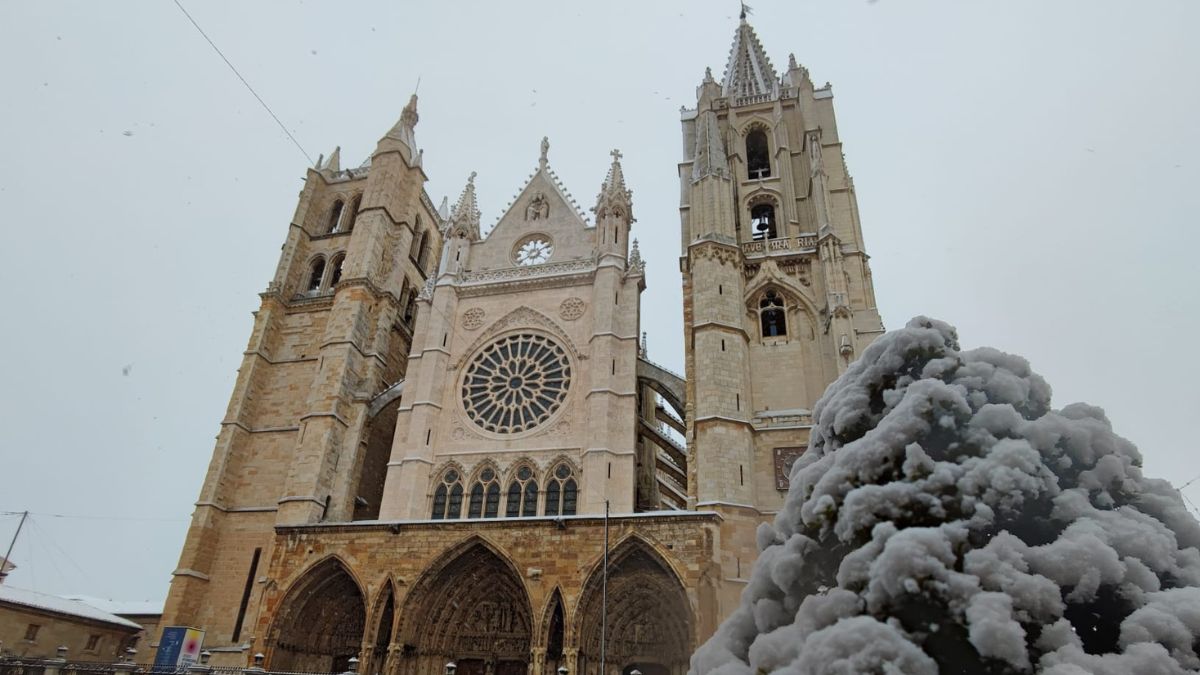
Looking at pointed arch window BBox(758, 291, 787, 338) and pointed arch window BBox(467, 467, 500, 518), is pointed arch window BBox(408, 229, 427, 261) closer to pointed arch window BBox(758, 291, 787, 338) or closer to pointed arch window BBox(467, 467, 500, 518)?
pointed arch window BBox(467, 467, 500, 518)

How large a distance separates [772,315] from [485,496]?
9372 millimetres

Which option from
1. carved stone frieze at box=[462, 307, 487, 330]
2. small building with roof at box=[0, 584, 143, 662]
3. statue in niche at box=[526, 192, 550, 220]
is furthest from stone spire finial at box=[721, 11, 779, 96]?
small building with roof at box=[0, 584, 143, 662]

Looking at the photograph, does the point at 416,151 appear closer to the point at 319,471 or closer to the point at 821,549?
the point at 319,471

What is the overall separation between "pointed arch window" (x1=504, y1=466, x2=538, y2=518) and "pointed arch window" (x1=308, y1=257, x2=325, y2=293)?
13411 millimetres

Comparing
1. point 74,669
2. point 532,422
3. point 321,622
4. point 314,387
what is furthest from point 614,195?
point 74,669

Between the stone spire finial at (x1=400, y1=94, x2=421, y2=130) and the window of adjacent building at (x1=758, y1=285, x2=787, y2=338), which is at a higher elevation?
the stone spire finial at (x1=400, y1=94, x2=421, y2=130)

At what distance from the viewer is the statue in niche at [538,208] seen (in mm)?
23500

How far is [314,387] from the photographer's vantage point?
2125 cm

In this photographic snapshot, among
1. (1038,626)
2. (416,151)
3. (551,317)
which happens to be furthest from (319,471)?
(1038,626)

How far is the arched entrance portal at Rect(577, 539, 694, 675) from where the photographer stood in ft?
48.7

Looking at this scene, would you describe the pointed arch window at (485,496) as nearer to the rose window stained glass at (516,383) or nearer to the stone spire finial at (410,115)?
the rose window stained glass at (516,383)

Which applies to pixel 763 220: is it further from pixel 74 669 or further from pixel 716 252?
pixel 74 669

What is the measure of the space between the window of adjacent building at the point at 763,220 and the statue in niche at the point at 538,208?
22.6ft

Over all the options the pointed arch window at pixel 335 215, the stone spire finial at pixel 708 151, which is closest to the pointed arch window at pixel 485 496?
the stone spire finial at pixel 708 151
